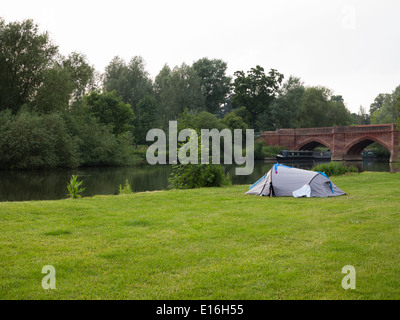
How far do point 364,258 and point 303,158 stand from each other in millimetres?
52184

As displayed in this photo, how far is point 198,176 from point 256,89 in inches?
2047

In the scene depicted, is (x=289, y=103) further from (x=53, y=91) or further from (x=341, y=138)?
(x=53, y=91)

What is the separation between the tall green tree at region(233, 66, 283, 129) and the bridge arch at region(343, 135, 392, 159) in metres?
15.9

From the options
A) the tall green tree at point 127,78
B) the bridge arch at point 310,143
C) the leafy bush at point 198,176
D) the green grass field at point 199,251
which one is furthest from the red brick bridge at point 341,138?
the green grass field at point 199,251

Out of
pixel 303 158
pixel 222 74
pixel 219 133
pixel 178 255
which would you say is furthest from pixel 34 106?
pixel 222 74

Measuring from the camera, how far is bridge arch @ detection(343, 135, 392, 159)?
4963 cm

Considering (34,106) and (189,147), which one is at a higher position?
(34,106)

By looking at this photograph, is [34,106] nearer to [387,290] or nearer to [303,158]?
[387,290]

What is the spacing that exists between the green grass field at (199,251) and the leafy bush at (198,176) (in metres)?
6.15

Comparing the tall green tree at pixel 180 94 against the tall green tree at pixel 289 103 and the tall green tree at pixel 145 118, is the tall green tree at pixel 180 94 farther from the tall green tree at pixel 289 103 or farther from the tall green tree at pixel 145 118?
the tall green tree at pixel 289 103

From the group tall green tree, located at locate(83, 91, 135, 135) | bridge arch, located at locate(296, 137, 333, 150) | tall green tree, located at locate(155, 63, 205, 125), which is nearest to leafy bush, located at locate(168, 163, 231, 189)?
tall green tree, located at locate(83, 91, 135, 135)

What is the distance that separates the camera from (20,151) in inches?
1136

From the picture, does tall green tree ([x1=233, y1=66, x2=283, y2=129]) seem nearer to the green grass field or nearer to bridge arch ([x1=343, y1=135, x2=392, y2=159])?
bridge arch ([x1=343, y1=135, x2=392, y2=159])

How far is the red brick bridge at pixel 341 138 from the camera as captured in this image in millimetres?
48184
